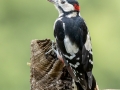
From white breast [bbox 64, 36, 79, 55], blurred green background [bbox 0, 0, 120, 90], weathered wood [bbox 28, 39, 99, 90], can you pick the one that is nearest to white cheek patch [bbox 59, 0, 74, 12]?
white breast [bbox 64, 36, 79, 55]

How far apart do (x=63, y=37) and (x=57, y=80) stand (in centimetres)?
84

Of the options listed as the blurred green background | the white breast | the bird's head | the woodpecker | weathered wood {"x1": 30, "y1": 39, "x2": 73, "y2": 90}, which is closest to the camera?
weathered wood {"x1": 30, "y1": 39, "x2": 73, "y2": 90}

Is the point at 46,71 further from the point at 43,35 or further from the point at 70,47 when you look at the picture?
the point at 43,35

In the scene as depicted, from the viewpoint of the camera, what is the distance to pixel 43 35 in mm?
9484

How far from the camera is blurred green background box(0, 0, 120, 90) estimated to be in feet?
31.3

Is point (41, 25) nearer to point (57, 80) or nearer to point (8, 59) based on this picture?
point (8, 59)

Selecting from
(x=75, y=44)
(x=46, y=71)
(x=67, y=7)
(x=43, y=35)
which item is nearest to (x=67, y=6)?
(x=67, y=7)

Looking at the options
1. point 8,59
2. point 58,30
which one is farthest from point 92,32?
point 58,30

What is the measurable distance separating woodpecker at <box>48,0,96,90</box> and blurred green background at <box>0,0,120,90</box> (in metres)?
4.66

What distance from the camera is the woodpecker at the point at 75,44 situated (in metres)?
4.02

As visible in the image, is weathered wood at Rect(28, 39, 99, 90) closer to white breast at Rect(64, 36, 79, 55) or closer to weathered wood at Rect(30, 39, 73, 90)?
weathered wood at Rect(30, 39, 73, 90)

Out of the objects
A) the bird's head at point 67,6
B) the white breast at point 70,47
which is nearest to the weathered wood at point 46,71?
the white breast at point 70,47

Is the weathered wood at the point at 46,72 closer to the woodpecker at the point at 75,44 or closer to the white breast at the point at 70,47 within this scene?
the woodpecker at the point at 75,44

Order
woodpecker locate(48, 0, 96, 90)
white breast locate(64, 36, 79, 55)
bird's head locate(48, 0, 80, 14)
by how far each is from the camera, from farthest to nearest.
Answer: bird's head locate(48, 0, 80, 14) < white breast locate(64, 36, 79, 55) < woodpecker locate(48, 0, 96, 90)
